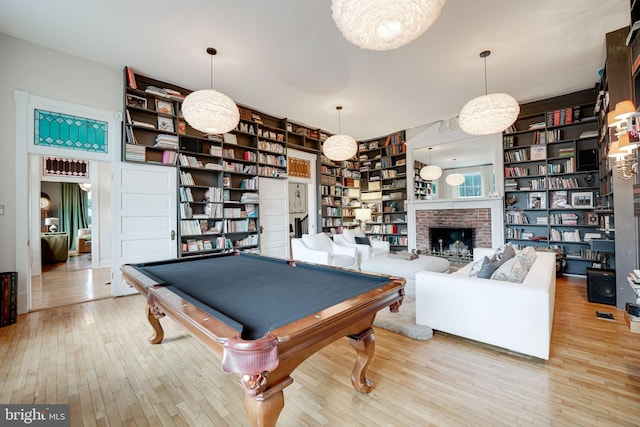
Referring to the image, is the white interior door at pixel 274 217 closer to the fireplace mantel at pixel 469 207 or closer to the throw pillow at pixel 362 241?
the throw pillow at pixel 362 241

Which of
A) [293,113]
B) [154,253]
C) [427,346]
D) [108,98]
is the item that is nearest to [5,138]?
[108,98]

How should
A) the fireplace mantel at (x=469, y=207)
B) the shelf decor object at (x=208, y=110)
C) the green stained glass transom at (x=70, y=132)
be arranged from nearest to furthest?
the shelf decor object at (x=208, y=110)
the green stained glass transom at (x=70, y=132)
the fireplace mantel at (x=469, y=207)

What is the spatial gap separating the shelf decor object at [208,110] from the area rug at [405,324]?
2888 millimetres

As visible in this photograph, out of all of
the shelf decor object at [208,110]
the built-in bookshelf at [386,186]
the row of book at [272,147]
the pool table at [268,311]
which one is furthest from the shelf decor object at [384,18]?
the built-in bookshelf at [386,186]

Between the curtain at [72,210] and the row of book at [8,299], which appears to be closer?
the row of book at [8,299]

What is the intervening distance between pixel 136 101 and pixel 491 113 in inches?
196

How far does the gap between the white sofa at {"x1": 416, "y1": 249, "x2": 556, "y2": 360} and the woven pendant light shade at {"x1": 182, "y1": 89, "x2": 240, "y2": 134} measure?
285 cm

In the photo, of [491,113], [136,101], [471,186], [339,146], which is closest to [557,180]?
[471,186]

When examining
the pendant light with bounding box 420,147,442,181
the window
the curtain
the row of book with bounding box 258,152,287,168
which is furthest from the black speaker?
the curtain

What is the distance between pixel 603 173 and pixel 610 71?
1627 millimetres

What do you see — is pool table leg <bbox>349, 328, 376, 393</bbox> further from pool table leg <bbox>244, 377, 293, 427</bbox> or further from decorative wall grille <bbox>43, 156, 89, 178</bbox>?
decorative wall grille <bbox>43, 156, 89, 178</bbox>

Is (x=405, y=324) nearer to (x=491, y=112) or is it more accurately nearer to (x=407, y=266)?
(x=407, y=266)

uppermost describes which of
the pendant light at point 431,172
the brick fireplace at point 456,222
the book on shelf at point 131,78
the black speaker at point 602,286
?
the book on shelf at point 131,78

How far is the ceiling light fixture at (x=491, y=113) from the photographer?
313 centimetres
